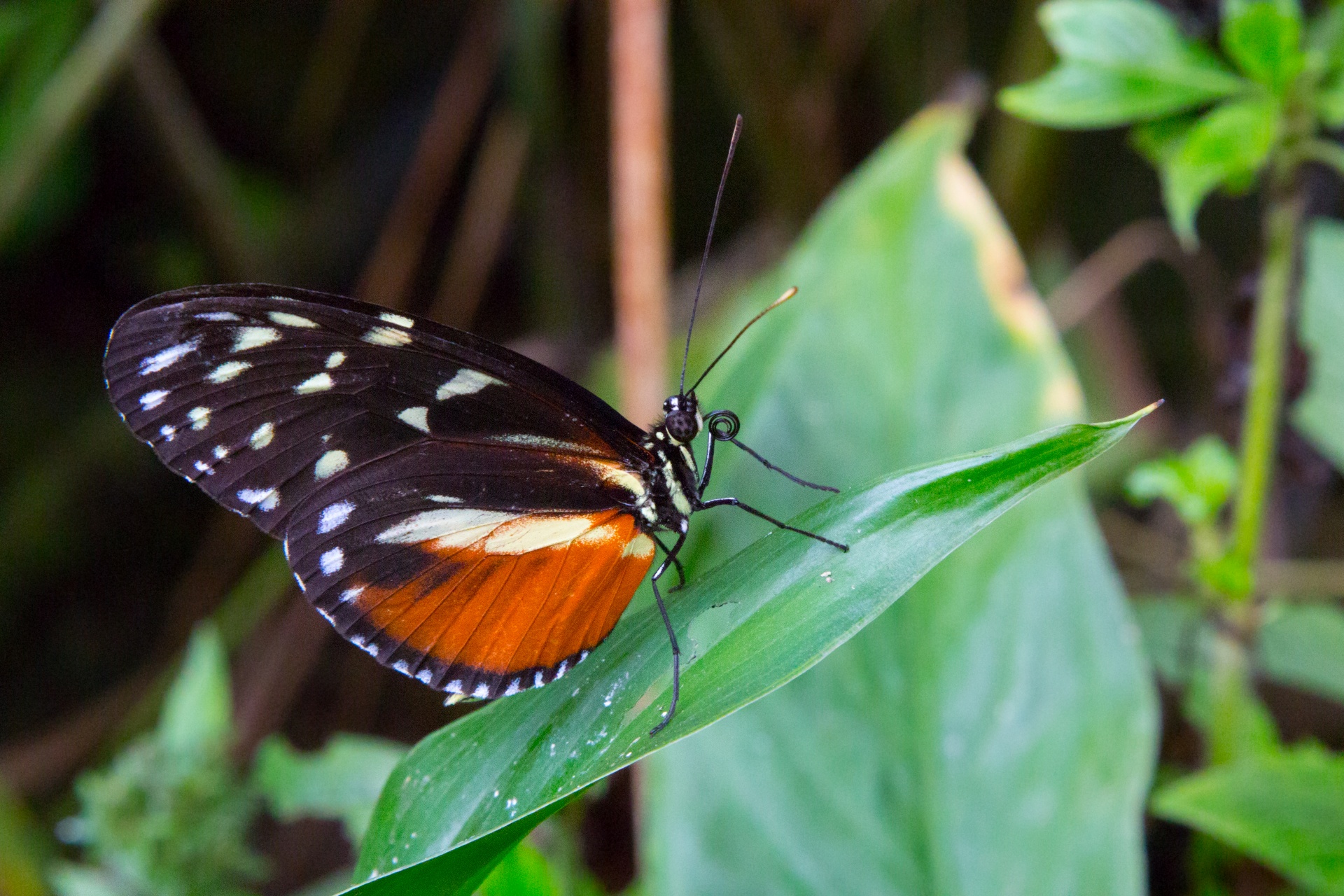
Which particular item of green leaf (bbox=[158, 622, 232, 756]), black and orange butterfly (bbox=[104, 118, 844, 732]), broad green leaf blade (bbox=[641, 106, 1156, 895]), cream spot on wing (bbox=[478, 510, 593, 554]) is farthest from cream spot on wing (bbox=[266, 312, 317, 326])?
green leaf (bbox=[158, 622, 232, 756])

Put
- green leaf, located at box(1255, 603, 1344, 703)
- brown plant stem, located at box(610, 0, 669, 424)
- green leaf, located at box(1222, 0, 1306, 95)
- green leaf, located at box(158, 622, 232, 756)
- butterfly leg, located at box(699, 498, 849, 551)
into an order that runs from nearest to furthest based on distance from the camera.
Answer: butterfly leg, located at box(699, 498, 849, 551) < green leaf, located at box(1222, 0, 1306, 95) < green leaf, located at box(1255, 603, 1344, 703) < green leaf, located at box(158, 622, 232, 756) < brown plant stem, located at box(610, 0, 669, 424)

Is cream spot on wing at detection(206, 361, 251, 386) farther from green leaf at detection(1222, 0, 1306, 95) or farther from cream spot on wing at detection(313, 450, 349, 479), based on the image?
green leaf at detection(1222, 0, 1306, 95)

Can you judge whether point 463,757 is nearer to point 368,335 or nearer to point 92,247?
point 368,335

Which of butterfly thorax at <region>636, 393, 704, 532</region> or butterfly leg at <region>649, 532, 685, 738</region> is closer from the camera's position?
butterfly leg at <region>649, 532, 685, 738</region>

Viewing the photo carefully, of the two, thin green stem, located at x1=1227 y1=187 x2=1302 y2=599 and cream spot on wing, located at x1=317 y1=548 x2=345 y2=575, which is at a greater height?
cream spot on wing, located at x1=317 y1=548 x2=345 y2=575

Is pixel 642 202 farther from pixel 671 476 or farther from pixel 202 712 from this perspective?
pixel 202 712

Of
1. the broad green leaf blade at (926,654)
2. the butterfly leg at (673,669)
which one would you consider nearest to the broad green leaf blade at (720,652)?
the butterfly leg at (673,669)

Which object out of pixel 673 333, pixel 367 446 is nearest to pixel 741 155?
pixel 673 333
